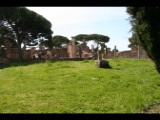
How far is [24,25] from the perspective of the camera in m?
38.6

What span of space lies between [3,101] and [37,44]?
3290 cm

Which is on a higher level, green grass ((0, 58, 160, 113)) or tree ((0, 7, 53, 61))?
tree ((0, 7, 53, 61))

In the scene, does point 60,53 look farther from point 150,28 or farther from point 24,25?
point 150,28

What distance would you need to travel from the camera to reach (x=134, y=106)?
858 centimetres

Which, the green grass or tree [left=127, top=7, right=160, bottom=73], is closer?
the green grass

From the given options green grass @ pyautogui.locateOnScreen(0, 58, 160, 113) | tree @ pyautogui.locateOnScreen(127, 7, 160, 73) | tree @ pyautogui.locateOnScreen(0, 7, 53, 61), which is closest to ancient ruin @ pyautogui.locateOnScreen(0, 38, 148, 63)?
tree @ pyautogui.locateOnScreen(0, 7, 53, 61)

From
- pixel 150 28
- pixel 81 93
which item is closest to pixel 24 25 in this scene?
pixel 81 93

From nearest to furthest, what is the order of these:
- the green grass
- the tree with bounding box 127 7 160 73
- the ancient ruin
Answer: the green grass, the tree with bounding box 127 7 160 73, the ancient ruin

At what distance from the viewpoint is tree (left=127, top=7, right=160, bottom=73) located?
870 centimetres

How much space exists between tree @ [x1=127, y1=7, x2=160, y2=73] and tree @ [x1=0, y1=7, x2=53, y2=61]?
2814 centimetres

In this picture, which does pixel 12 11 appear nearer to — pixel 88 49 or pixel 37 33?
pixel 37 33

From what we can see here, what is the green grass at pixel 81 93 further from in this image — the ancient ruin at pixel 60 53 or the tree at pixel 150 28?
the ancient ruin at pixel 60 53

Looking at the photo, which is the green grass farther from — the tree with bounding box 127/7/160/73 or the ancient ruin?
the ancient ruin

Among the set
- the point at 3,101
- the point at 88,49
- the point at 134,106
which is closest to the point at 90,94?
the point at 134,106
